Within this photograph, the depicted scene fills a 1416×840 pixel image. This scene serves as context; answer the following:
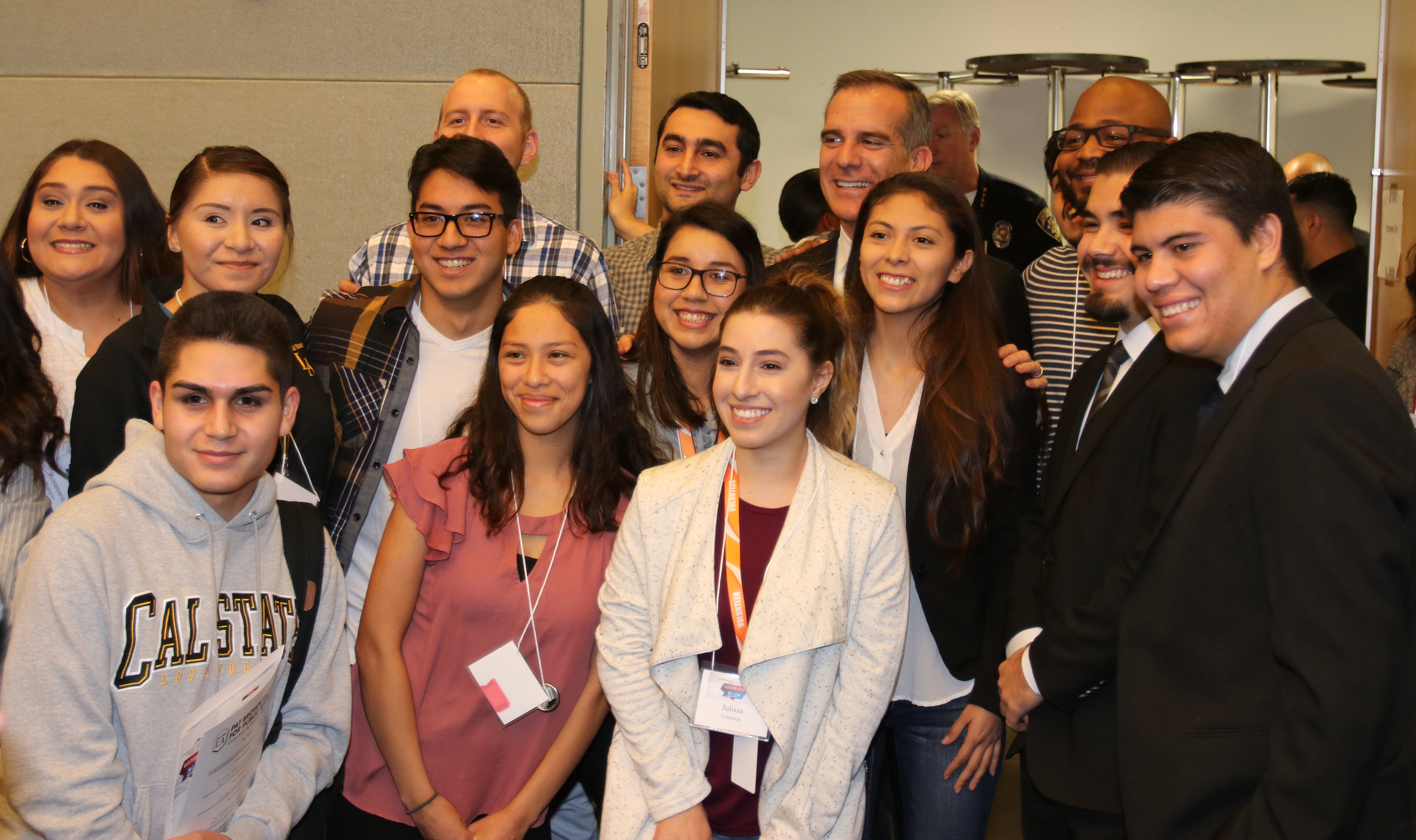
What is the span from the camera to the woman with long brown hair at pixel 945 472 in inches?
82.6

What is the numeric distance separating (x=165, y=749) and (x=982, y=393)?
1.56 m

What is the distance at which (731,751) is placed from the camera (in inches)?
74.2

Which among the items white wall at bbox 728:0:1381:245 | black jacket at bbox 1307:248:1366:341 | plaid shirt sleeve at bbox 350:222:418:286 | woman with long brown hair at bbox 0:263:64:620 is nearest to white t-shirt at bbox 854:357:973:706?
plaid shirt sleeve at bbox 350:222:418:286

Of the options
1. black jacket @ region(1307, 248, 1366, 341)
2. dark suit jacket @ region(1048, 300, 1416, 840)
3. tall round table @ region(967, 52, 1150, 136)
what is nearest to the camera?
dark suit jacket @ region(1048, 300, 1416, 840)

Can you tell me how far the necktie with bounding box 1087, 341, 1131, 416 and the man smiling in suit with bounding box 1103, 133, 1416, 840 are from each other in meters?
0.31

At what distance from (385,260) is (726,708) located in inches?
70.3

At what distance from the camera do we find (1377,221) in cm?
431

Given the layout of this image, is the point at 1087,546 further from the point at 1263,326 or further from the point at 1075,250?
the point at 1075,250

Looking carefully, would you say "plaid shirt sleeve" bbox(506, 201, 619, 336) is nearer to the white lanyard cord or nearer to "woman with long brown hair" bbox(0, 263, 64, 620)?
the white lanyard cord

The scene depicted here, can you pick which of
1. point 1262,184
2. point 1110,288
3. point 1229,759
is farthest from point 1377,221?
point 1229,759

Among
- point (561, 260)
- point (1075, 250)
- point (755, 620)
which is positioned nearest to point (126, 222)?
point (561, 260)

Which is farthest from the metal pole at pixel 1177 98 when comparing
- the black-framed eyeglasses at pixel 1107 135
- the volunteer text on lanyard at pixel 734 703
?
the volunteer text on lanyard at pixel 734 703

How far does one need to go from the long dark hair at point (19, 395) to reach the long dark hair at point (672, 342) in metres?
1.16

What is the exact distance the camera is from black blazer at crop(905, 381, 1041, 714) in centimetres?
211
